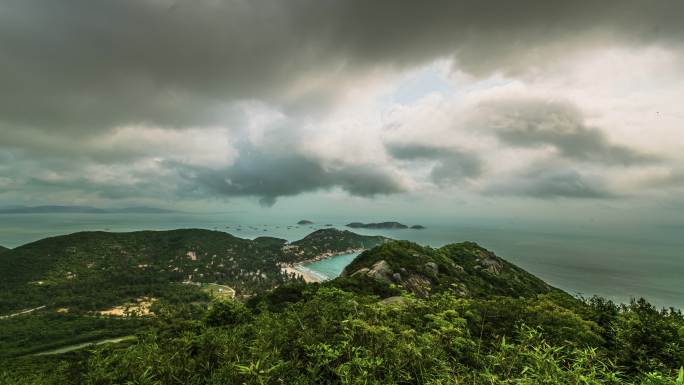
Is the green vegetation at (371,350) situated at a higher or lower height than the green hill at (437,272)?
higher

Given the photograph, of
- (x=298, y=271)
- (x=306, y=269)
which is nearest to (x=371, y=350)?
(x=298, y=271)

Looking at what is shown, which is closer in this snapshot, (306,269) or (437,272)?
(437,272)

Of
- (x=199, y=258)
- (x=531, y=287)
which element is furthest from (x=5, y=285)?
(x=531, y=287)

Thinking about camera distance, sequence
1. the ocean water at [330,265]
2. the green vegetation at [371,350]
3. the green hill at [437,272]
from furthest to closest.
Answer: the ocean water at [330,265]
the green hill at [437,272]
the green vegetation at [371,350]

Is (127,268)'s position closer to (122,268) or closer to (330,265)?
(122,268)

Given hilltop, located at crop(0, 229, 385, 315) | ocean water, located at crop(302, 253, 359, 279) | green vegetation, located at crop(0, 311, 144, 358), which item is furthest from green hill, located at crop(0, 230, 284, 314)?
ocean water, located at crop(302, 253, 359, 279)

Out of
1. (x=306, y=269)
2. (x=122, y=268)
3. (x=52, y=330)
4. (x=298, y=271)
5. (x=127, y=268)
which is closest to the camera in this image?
(x=52, y=330)

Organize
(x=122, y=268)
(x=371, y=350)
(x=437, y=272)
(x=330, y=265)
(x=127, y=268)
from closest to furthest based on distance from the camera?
(x=371, y=350), (x=437, y=272), (x=122, y=268), (x=127, y=268), (x=330, y=265)

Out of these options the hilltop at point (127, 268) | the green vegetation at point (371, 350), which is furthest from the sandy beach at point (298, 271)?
the green vegetation at point (371, 350)

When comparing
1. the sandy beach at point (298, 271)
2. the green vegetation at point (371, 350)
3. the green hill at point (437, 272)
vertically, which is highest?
the green vegetation at point (371, 350)

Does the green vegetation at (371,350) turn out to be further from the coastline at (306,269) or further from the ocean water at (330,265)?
the ocean water at (330,265)
